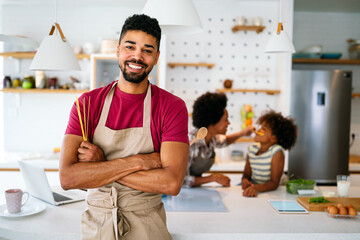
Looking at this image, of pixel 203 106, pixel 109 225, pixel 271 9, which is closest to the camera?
pixel 109 225

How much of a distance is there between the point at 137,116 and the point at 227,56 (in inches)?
123

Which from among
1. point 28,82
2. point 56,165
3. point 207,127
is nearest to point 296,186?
point 207,127

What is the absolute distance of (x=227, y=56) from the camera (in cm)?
432

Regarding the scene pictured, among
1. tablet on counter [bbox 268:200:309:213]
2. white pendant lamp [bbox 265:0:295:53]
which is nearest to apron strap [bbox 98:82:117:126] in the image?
tablet on counter [bbox 268:200:309:213]

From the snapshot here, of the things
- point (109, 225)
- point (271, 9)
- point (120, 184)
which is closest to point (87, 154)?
point (120, 184)

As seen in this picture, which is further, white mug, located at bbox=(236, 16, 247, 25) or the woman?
white mug, located at bbox=(236, 16, 247, 25)

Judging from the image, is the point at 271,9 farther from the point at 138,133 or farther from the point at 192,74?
the point at 138,133

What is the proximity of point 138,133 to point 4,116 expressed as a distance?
374cm

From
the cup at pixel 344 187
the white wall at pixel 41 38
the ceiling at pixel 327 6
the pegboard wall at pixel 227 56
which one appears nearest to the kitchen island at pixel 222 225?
the cup at pixel 344 187

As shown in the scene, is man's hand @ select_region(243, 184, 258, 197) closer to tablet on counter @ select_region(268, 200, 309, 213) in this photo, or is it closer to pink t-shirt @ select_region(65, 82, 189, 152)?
tablet on counter @ select_region(268, 200, 309, 213)

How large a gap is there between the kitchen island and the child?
2.05ft

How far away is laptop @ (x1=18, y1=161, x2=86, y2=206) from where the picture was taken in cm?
190

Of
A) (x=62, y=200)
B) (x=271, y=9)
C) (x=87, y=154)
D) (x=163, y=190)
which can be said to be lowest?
(x=62, y=200)

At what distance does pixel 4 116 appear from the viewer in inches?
175
